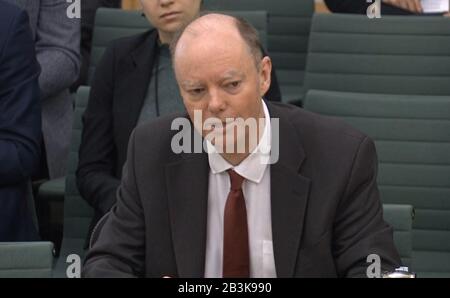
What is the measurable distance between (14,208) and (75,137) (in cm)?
55

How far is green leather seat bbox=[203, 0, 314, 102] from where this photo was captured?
5086 mm

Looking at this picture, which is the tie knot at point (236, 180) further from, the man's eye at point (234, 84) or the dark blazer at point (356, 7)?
the dark blazer at point (356, 7)

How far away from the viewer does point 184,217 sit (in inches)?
88.0

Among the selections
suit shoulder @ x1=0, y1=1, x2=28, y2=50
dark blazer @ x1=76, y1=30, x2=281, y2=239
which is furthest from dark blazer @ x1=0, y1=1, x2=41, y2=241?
dark blazer @ x1=76, y1=30, x2=281, y2=239

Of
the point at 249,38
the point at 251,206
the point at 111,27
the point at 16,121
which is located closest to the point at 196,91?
the point at 249,38

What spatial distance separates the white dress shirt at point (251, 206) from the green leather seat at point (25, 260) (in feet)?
1.33

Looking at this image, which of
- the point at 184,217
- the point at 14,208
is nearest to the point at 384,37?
the point at 14,208

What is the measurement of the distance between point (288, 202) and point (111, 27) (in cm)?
249

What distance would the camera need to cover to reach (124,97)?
3.49m

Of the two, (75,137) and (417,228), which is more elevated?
(75,137)

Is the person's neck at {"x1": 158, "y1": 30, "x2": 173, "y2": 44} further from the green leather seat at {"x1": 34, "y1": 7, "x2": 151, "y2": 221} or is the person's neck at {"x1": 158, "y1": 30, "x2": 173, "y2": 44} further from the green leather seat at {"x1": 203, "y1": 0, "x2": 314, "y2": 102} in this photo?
the green leather seat at {"x1": 203, "y1": 0, "x2": 314, "y2": 102}

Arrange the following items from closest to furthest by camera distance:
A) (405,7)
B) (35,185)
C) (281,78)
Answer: (35,185) < (405,7) < (281,78)

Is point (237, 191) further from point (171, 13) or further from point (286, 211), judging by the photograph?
point (171, 13)

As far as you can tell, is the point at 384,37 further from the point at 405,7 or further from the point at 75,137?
the point at 75,137
